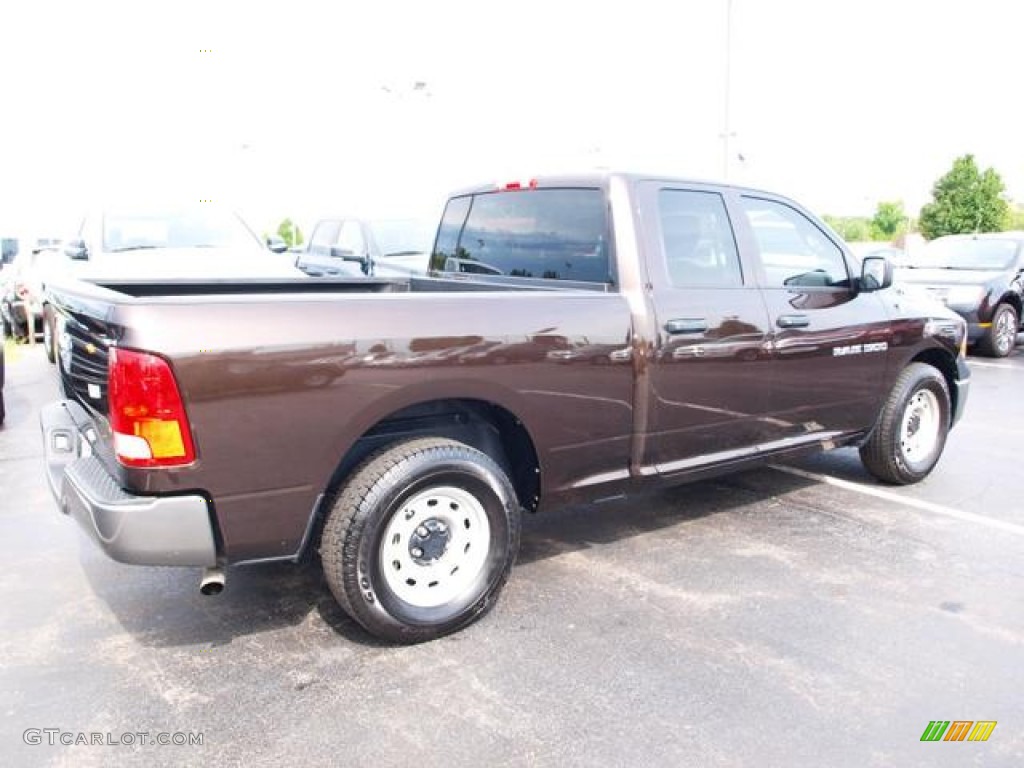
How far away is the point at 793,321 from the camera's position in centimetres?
468

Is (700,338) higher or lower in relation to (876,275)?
lower

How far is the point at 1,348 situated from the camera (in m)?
7.29

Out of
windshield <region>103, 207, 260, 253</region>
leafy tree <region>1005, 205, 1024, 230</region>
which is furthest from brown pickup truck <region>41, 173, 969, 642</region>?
leafy tree <region>1005, 205, 1024, 230</region>

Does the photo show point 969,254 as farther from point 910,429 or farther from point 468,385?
point 468,385

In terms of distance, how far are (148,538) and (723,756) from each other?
2038 millimetres

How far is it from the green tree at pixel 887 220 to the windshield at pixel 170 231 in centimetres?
4654

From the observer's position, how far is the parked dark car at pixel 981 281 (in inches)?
454

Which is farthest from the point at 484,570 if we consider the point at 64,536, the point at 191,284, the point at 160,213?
the point at 160,213

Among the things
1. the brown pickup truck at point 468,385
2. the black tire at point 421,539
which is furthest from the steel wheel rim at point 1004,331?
the black tire at point 421,539

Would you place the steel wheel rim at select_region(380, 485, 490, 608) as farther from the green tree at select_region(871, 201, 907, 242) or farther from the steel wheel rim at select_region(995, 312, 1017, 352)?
the green tree at select_region(871, 201, 907, 242)

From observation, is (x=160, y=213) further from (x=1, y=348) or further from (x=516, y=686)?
(x=516, y=686)

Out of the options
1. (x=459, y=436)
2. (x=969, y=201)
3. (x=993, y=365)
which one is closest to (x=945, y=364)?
(x=459, y=436)

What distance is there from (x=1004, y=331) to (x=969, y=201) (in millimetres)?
13135

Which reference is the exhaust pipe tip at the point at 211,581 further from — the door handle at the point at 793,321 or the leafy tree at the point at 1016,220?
the leafy tree at the point at 1016,220
